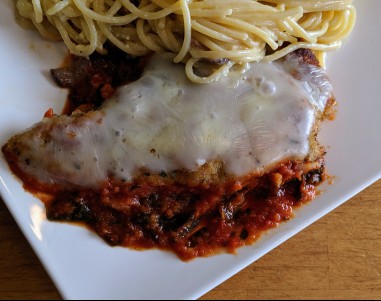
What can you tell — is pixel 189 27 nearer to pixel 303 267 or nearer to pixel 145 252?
pixel 145 252

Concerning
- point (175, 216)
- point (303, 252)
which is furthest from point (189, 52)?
point (303, 252)

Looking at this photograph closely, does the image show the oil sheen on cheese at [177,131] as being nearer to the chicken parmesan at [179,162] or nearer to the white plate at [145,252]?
the chicken parmesan at [179,162]

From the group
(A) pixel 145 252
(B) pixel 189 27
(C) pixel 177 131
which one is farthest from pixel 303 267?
(B) pixel 189 27

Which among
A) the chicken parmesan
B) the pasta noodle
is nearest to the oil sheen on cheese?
the chicken parmesan

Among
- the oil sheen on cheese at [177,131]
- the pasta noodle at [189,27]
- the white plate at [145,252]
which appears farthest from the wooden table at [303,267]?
the pasta noodle at [189,27]

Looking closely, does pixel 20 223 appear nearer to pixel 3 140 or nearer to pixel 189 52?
pixel 3 140

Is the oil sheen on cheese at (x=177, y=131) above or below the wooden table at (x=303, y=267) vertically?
above

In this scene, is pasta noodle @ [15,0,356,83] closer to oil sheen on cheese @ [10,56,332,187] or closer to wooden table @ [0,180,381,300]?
oil sheen on cheese @ [10,56,332,187]
